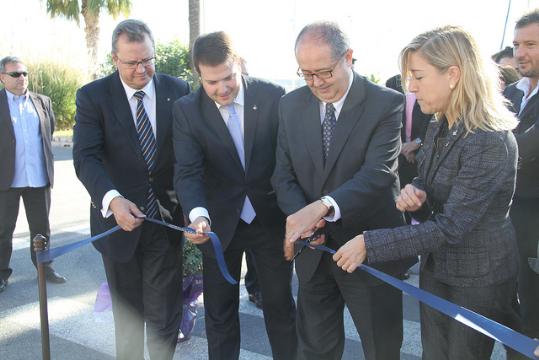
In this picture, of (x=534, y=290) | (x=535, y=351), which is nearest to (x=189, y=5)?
(x=534, y=290)

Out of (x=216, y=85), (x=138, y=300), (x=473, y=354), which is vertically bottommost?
(x=138, y=300)

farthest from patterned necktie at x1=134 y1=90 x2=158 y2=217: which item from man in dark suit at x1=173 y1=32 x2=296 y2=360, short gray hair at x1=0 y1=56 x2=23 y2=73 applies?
short gray hair at x1=0 y1=56 x2=23 y2=73

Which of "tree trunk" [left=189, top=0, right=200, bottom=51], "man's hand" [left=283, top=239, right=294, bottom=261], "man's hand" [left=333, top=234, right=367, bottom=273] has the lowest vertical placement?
"man's hand" [left=283, top=239, right=294, bottom=261]

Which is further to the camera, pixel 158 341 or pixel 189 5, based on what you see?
pixel 189 5

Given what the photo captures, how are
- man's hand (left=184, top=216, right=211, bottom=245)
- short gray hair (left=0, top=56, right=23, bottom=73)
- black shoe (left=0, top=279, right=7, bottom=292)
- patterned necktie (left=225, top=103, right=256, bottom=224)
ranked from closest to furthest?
man's hand (left=184, top=216, right=211, bottom=245) < patterned necktie (left=225, top=103, right=256, bottom=224) < black shoe (left=0, top=279, right=7, bottom=292) < short gray hair (left=0, top=56, right=23, bottom=73)

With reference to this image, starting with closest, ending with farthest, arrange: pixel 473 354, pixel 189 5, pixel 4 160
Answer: pixel 473 354 → pixel 4 160 → pixel 189 5

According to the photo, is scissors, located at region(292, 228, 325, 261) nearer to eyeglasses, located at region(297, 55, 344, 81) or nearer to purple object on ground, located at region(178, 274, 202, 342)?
eyeglasses, located at region(297, 55, 344, 81)

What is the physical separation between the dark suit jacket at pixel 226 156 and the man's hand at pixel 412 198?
3.46ft

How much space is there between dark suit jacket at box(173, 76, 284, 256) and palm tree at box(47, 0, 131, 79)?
2139 cm

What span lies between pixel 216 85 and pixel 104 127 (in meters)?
0.84

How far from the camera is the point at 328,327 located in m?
2.94

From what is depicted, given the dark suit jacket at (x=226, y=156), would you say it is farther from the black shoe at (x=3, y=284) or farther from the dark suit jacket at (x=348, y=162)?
the black shoe at (x=3, y=284)

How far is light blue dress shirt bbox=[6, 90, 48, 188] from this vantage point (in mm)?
5672

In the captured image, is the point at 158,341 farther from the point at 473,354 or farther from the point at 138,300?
the point at 473,354
